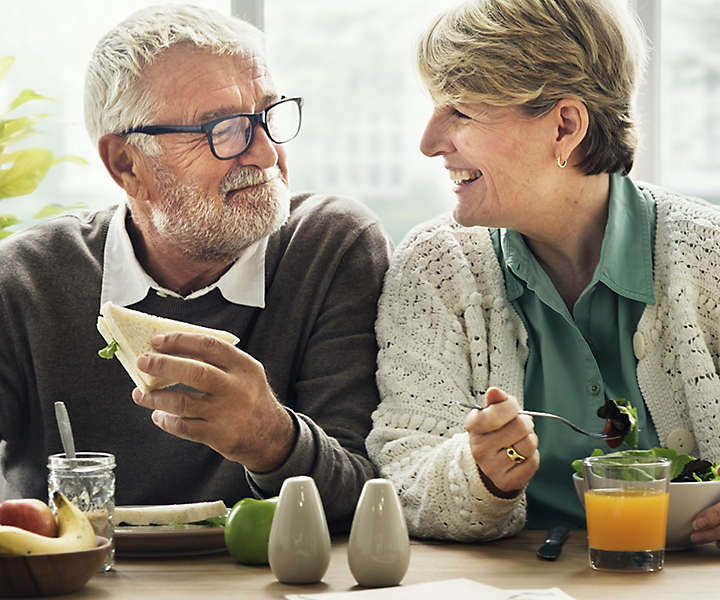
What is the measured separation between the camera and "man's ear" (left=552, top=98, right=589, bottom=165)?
1.99 metres

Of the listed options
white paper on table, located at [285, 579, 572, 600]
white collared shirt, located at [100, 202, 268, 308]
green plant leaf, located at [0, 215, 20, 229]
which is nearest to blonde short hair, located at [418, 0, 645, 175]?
white collared shirt, located at [100, 202, 268, 308]

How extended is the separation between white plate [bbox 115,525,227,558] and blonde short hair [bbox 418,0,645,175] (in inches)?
36.5

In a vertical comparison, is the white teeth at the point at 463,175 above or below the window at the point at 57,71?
below

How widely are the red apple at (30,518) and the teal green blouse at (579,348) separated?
92cm

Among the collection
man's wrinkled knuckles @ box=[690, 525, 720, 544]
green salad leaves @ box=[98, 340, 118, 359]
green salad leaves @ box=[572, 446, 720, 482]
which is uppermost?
green salad leaves @ box=[98, 340, 118, 359]

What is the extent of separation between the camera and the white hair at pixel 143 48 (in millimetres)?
2154

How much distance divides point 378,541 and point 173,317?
884 millimetres

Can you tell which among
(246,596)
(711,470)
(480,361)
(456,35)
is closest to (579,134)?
(456,35)

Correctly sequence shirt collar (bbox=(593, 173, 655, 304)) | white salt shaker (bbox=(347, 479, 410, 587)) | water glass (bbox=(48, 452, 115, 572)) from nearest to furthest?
white salt shaker (bbox=(347, 479, 410, 587)) < water glass (bbox=(48, 452, 115, 572)) < shirt collar (bbox=(593, 173, 655, 304))

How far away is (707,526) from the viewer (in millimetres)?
1612

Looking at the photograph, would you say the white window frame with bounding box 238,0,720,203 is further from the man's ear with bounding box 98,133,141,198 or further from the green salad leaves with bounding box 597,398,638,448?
A: the green salad leaves with bounding box 597,398,638,448

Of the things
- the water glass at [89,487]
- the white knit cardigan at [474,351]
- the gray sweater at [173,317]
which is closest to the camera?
the water glass at [89,487]

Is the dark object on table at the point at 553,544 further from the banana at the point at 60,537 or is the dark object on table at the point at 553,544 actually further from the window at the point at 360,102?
the window at the point at 360,102

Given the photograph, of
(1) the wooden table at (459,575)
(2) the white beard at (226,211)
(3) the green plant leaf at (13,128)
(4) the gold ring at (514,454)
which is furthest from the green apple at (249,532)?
(3) the green plant leaf at (13,128)
